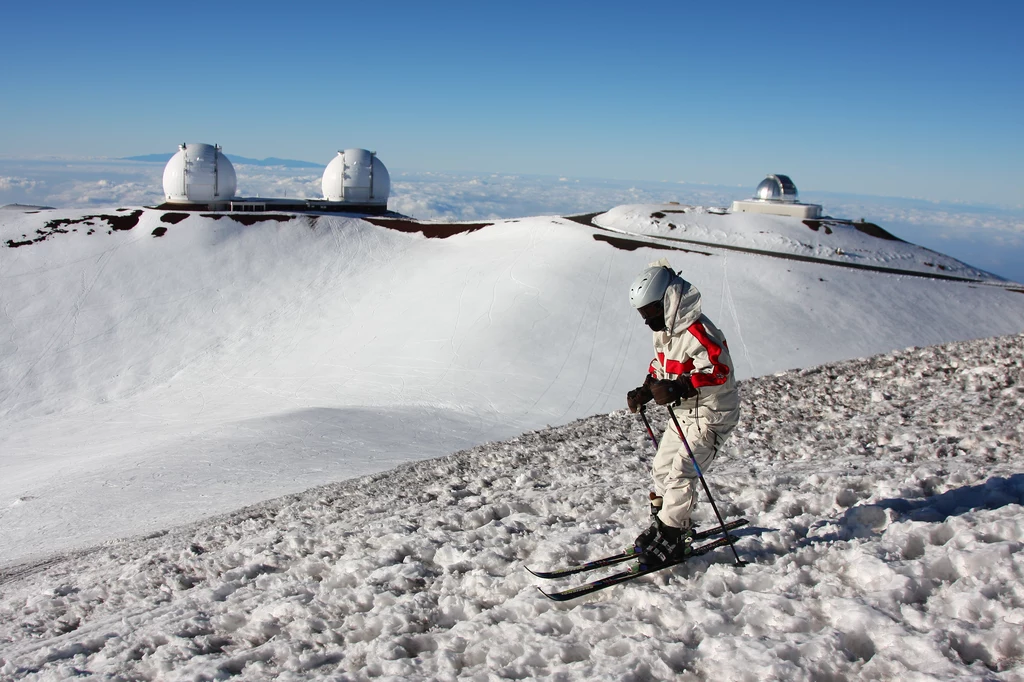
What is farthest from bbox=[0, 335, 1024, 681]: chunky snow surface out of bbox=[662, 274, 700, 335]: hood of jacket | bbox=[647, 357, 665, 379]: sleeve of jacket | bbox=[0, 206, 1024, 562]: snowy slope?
bbox=[0, 206, 1024, 562]: snowy slope

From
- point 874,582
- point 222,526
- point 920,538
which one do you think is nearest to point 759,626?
point 874,582

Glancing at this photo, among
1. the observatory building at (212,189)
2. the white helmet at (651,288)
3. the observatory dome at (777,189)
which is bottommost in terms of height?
the white helmet at (651,288)

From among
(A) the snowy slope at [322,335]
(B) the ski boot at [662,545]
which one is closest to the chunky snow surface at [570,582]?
(B) the ski boot at [662,545]

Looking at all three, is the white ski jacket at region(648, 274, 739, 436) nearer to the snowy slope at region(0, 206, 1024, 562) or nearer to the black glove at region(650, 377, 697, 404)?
the black glove at region(650, 377, 697, 404)

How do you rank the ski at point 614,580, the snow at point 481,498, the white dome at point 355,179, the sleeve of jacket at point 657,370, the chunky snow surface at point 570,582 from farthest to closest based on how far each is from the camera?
the white dome at point 355,179
the sleeve of jacket at point 657,370
the ski at point 614,580
the snow at point 481,498
the chunky snow surface at point 570,582

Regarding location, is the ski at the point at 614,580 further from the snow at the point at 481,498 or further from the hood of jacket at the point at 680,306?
the hood of jacket at the point at 680,306

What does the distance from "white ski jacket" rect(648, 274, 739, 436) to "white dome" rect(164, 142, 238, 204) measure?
47.0 m

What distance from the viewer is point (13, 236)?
123 feet

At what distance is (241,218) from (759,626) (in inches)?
1665

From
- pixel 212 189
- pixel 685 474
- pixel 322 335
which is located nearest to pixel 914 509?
pixel 685 474

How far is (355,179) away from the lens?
51.4m

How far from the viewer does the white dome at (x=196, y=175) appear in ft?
150

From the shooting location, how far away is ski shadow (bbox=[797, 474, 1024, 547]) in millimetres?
5703

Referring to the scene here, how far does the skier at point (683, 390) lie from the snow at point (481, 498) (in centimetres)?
39
